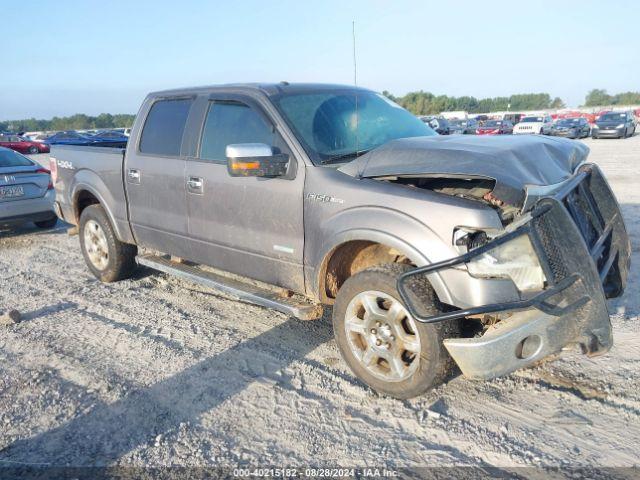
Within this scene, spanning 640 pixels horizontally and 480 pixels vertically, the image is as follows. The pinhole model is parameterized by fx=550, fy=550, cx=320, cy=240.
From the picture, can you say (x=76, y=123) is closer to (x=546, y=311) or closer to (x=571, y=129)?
(x=571, y=129)

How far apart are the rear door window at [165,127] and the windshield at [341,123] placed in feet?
3.81

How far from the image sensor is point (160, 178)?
196 inches

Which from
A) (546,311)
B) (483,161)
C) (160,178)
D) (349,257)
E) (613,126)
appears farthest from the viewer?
(613,126)

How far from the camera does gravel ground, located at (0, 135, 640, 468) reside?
9.75ft

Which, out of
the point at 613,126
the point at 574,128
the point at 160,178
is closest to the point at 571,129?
the point at 574,128

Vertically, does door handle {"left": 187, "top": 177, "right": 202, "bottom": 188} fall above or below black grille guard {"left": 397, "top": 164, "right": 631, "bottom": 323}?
above

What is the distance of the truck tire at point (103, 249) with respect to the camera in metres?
5.82

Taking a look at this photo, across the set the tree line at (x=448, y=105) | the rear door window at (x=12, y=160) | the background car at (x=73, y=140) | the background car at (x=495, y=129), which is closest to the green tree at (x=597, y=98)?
the tree line at (x=448, y=105)

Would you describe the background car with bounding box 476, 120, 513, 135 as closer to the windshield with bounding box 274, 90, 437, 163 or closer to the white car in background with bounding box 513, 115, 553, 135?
the white car in background with bounding box 513, 115, 553, 135

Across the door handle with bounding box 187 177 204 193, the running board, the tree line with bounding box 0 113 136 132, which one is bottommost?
the tree line with bounding box 0 113 136 132

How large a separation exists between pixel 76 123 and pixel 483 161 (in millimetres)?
110649

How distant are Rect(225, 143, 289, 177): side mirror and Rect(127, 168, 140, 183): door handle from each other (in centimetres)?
181

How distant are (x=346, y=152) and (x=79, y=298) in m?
3.33

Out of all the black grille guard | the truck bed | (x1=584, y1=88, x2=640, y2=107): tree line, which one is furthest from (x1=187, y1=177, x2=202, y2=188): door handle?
(x1=584, y1=88, x2=640, y2=107): tree line
